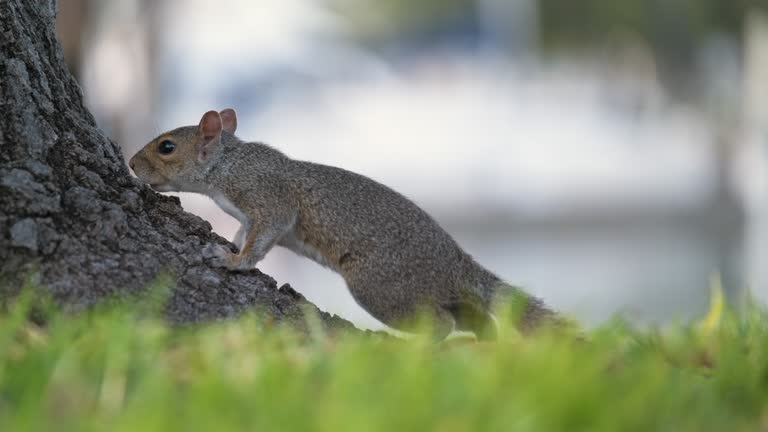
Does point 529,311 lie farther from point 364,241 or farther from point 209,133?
point 209,133

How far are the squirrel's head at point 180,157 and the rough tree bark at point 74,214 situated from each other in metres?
0.74

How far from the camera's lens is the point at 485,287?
14.1 feet

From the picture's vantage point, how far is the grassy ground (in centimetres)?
220

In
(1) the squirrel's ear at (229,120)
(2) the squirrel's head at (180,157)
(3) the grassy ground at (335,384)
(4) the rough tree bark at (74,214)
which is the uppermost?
(1) the squirrel's ear at (229,120)

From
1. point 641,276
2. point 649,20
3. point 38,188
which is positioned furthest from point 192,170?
point 649,20

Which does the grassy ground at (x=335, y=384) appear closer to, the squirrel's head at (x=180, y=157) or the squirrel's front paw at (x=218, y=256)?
the squirrel's front paw at (x=218, y=256)

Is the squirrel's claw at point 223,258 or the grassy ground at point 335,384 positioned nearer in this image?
the grassy ground at point 335,384

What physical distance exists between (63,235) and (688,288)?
13.5 metres

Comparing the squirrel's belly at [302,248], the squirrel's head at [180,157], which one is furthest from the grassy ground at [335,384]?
the squirrel's head at [180,157]

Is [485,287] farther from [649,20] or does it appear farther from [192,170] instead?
[649,20]

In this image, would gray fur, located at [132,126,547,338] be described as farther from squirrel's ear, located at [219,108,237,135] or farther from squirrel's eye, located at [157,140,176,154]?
squirrel's ear, located at [219,108,237,135]

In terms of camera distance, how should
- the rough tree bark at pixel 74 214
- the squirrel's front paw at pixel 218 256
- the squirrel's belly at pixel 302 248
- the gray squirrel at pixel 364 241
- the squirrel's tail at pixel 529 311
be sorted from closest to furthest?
the rough tree bark at pixel 74 214, the squirrel's front paw at pixel 218 256, the squirrel's tail at pixel 529 311, the gray squirrel at pixel 364 241, the squirrel's belly at pixel 302 248

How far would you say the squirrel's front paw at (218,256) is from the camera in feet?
12.7

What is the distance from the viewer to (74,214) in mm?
3580
